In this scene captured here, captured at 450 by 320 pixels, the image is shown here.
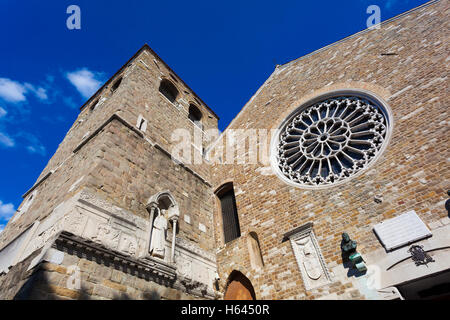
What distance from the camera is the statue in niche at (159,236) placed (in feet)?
19.3

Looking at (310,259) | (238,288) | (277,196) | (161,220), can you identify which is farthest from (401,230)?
(161,220)

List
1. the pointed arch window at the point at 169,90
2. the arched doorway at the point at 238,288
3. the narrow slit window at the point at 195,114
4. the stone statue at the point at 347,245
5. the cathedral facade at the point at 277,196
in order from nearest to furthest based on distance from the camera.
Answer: the cathedral facade at the point at 277,196 → the stone statue at the point at 347,245 → the arched doorway at the point at 238,288 → the pointed arch window at the point at 169,90 → the narrow slit window at the point at 195,114

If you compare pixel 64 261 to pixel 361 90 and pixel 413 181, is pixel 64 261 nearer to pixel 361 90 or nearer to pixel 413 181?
pixel 413 181

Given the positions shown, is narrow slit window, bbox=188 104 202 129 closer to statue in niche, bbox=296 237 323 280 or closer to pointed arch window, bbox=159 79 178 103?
pointed arch window, bbox=159 79 178 103

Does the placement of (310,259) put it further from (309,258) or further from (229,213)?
(229,213)

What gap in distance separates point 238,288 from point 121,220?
370cm

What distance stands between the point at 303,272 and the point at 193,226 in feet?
11.0

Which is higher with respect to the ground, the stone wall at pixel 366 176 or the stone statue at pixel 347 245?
the stone wall at pixel 366 176

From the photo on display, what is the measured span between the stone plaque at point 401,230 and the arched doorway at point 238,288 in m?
3.44

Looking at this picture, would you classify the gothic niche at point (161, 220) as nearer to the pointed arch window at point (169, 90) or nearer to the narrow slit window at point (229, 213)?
the narrow slit window at point (229, 213)

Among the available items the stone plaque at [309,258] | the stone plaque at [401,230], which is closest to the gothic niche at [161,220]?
the stone plaque at [309,258]

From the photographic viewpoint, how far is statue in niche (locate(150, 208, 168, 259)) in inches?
232

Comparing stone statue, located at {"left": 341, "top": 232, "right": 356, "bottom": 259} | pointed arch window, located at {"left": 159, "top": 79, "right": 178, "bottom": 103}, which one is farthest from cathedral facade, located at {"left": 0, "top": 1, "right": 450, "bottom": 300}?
pointed arch window, located at {"left": 159, "top": 79, "right": 178, "bottom": 103}

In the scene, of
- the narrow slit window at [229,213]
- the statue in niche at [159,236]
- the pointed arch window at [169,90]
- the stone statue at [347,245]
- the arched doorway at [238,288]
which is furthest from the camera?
the pointed arch window at [169,90]
